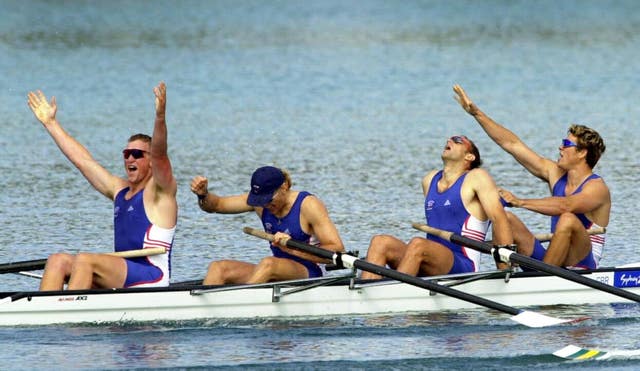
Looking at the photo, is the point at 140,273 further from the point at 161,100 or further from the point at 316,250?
the point at 161,100

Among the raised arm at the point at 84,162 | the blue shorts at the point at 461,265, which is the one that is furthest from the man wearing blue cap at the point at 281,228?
the blue shorts at the point at 461,265

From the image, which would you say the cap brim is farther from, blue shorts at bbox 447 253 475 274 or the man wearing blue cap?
blue shorts at bbox 447 253 475 274

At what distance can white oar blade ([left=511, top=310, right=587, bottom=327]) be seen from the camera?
11.9 metres

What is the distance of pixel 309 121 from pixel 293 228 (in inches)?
579

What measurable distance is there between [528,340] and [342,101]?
18.4m

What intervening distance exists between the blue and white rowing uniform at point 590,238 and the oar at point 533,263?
79 centimetres

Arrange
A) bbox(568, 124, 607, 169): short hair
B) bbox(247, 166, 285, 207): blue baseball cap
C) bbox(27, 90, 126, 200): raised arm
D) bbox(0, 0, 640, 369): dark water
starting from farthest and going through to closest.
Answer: bbox(568, 124, 607, 169): short hair → bbox(27, 90, 126, 200): raised arm → bbox(247, 166, 285, 207): blue baseball cap → bbox(0, 0, 640, 369): dark water

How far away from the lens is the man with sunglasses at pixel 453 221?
490 inches

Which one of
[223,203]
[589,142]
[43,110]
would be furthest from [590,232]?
[43,110]

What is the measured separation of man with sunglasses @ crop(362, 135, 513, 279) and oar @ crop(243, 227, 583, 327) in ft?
1.45

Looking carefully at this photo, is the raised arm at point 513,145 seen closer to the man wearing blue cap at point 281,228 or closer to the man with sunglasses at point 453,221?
the man with sunglasses at point 453,221

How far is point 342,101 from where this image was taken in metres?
29.9

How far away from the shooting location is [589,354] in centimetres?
1095

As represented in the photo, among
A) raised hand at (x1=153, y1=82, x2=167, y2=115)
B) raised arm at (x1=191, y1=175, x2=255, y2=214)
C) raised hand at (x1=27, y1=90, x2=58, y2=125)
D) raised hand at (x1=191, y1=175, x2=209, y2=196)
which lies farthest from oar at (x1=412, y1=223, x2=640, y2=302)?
raised hand at (x1=27, y1=90, x2=58, y2=125)
